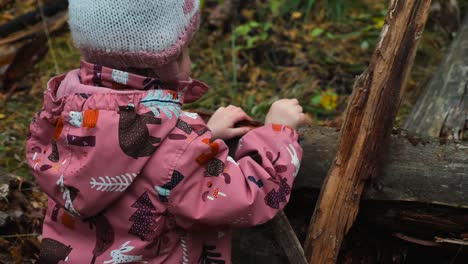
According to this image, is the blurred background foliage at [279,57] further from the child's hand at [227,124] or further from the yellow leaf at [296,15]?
the child's hand at [227,124]

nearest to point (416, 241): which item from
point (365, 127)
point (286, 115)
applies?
point (365, 127)

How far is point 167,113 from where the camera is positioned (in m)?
1.88

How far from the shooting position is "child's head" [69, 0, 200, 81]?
69.2 inches

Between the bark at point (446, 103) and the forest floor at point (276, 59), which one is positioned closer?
the bark at point (446, 103)

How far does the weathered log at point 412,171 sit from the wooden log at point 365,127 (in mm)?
87

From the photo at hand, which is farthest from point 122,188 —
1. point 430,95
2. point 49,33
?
point 49,33

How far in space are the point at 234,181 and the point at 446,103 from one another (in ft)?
5.86

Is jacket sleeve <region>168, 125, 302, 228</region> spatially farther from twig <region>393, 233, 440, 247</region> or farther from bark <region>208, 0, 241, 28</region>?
bark <region>208, 0, 241, 28</region>

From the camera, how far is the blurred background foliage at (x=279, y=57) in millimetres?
4254

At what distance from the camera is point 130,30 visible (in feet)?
5.82

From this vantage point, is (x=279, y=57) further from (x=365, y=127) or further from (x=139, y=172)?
(x=139, y=172)

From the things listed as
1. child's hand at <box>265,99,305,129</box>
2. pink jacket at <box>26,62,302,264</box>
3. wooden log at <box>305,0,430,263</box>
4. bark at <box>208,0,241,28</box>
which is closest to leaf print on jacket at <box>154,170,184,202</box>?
pink jacket at <box>26,62,302,264</box>

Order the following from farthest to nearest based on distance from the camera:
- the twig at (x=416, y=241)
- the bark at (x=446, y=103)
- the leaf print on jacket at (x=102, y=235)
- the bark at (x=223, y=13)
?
the bark at (x=223, y=13) → the bark at (x=446, y=103) → the twig at (x=416, y=241) → the leaf print on jacket at (x=102, y=235)

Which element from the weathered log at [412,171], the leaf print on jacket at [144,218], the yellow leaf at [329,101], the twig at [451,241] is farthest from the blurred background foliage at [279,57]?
the leaf print on jacket at [144,218]
